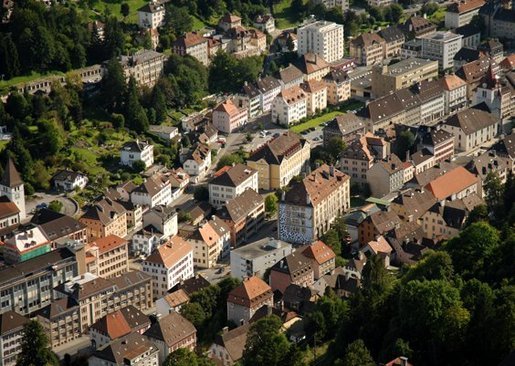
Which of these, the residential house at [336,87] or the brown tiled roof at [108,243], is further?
the residential house at [336,87]

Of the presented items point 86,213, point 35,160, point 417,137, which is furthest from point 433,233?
point 35,160

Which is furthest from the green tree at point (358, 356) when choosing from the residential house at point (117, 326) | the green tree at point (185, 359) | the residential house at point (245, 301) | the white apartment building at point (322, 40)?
the white apartment building at point (322, 40)

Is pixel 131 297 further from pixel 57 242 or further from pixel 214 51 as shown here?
pixel 214 51

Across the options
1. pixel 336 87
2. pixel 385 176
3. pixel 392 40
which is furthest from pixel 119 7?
pixel 385 176

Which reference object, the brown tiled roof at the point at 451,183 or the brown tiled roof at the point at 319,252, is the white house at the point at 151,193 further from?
the brown tiled roof at the point at 451,183

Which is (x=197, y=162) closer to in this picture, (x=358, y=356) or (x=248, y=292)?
(x=248, y=292)

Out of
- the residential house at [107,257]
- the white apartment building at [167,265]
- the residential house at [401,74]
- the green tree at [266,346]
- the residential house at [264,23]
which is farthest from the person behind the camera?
the residential house at [264,23]

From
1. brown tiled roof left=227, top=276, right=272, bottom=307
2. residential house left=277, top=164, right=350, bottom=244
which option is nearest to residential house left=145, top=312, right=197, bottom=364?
brown tiled roof left=227, top=276, right=272, bottom=307
